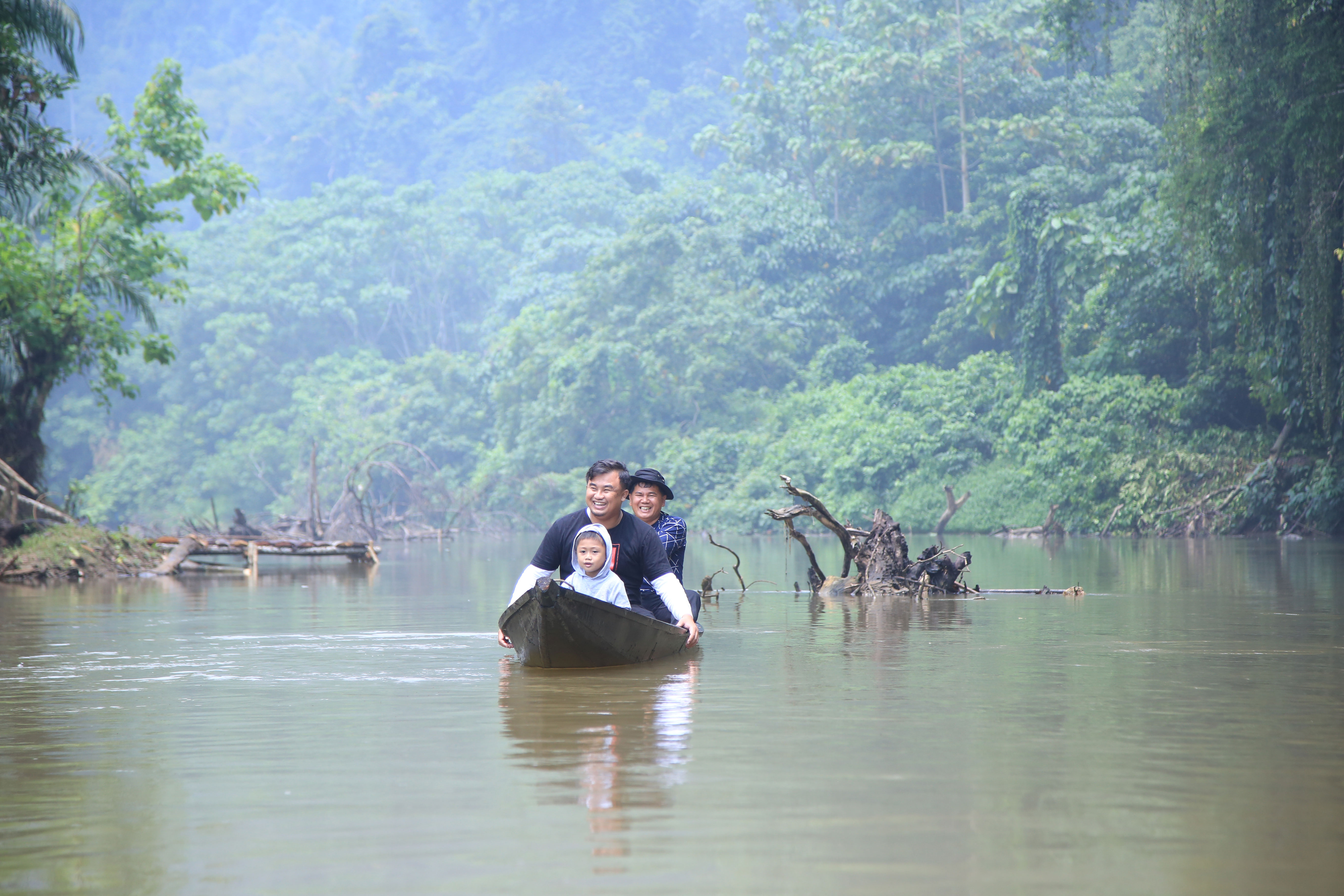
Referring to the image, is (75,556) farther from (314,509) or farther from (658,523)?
(658,523)

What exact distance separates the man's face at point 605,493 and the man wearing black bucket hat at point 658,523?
516 mm

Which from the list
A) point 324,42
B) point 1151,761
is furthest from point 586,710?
point 324,42

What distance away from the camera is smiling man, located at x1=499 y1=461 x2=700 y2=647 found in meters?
9.52

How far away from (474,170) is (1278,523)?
56.0 m

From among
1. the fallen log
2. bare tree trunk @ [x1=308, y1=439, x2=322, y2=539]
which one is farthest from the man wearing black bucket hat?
bare tree trunk @ [x1=308, y1=439, x2=322, y2=539]

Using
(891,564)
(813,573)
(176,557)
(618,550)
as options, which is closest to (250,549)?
(176,557)

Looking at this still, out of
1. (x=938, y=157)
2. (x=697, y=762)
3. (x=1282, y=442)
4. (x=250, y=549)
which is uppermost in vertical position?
(x=938, y=157)

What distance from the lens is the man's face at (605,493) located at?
9.44 metres

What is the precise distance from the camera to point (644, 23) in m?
87.4

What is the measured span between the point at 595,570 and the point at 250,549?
1628cm

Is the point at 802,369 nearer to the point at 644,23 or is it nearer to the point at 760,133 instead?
the point at 760,133

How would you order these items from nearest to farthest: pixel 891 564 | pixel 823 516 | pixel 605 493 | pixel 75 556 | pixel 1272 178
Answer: pixel 605 493, pixel 823 516, pixel 891 564, pixel 75 556, pixel 1272 178

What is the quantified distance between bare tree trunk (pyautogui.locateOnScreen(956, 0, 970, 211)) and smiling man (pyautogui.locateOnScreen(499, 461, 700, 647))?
132 feet

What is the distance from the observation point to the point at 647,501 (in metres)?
11.2
